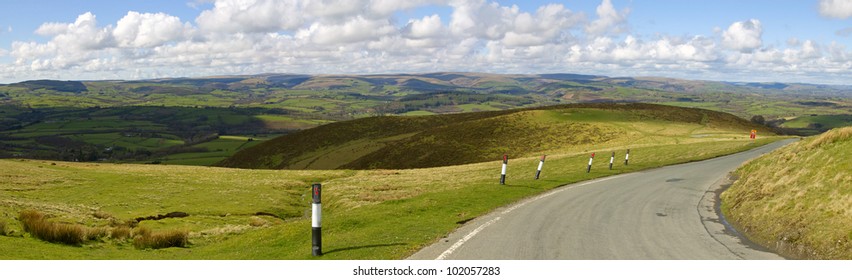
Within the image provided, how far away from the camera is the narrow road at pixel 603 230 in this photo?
11.4 metres

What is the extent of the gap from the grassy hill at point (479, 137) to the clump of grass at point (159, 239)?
63.8 metres

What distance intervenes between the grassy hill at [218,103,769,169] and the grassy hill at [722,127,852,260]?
5423cm

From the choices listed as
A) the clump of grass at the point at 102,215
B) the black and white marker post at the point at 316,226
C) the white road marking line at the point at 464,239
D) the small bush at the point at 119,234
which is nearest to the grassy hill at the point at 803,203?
the white road marking line at the point at 464,239

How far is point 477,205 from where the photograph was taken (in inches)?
756

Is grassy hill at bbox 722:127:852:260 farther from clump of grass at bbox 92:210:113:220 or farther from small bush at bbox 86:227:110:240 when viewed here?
clump of grass at bbox 92:210:113:220

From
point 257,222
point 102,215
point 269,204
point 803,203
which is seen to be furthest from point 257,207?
point 803,203

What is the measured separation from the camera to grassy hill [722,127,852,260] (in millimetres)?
11586

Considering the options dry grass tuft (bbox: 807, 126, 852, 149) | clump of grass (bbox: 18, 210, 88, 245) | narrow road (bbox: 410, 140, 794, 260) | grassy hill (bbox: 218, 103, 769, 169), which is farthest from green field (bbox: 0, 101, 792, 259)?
dry grass tuft (bbox: 807, 126, 852, 149)

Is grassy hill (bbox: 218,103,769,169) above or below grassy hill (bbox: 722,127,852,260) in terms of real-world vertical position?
below

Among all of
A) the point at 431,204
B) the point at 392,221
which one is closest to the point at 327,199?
the point at 431,204

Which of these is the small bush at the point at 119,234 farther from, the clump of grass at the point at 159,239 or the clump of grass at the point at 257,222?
the clump of grass at the point at 257,222

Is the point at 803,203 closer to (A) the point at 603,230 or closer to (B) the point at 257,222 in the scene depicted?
(A) the point at 603,230
